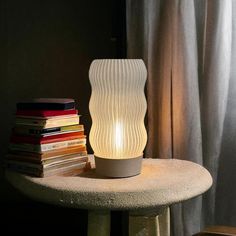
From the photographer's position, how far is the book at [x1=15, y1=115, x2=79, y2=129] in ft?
3.68

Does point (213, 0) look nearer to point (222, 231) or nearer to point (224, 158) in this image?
point (224, 158)

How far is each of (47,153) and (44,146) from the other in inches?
0.8

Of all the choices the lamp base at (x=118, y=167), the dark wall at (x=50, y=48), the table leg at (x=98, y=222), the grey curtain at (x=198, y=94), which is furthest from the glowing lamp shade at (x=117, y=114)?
the dark wall at (x=50, y=48)

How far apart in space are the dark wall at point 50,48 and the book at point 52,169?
364 millimetres

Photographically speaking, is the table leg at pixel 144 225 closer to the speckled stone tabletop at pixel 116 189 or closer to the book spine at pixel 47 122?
the speckled stone tabletop at pixel 116 189

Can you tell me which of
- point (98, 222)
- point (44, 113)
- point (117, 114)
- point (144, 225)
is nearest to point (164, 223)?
point (144, 225)

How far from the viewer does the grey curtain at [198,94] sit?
135cm

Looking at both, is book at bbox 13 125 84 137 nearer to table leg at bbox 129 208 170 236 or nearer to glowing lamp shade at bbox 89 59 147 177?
glowing lamp shade at bbox 89 59 147 177

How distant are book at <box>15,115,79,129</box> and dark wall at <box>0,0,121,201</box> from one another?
1.21 feet

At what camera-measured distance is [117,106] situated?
1.12m

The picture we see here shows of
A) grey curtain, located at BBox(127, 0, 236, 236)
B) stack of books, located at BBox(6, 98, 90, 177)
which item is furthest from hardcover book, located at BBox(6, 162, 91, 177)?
grey curtain, located at BBox(127, 0, 236, 236)

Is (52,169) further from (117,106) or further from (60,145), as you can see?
(117,106)

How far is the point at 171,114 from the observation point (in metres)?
1.44

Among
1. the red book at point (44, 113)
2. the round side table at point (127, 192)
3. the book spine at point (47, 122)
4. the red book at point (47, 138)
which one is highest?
the red book at point (44, 113)
